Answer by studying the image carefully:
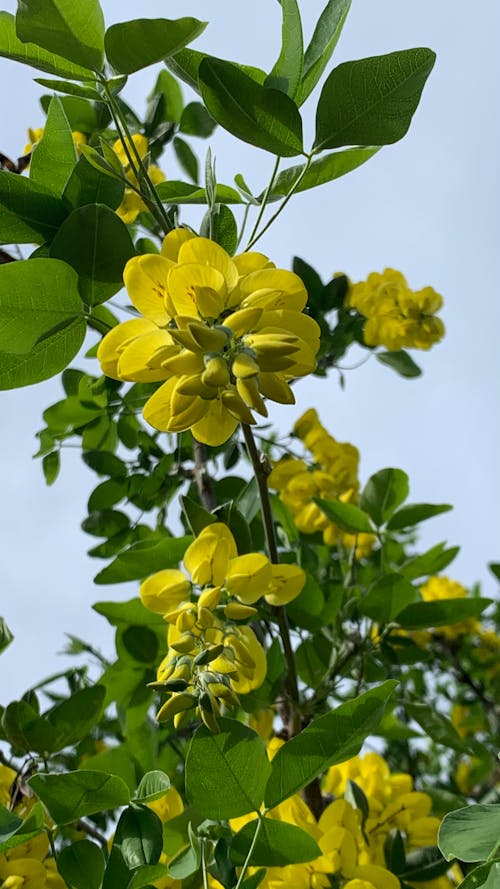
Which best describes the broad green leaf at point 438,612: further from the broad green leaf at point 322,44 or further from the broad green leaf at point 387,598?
the broad green leaf at point 322,44

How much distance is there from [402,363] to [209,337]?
1.10 m

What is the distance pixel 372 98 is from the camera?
2.81 ft

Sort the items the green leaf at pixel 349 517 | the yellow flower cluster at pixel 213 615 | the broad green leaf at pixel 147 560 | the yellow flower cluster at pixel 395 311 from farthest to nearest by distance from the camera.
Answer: the yellow flower cluster at pixel 395 311
the green leaf at pixel 349 517
the broad green leaf at pixel 147 560
the yellow flower cluster at pixel 213 615

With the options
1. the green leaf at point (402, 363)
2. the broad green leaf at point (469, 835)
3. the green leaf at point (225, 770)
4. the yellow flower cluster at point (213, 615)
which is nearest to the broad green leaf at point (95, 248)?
the yellow flower cluster at point (213, 615)

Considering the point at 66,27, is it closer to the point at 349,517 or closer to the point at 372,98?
the point at 372,98

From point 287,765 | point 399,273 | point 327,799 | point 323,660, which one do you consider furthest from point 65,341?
point 399,273

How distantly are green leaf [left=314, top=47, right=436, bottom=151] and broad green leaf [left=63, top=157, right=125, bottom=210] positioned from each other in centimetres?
21

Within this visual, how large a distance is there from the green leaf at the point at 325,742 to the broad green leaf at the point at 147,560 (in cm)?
30

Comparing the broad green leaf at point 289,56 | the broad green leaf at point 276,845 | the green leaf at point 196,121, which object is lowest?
the broad green leaf at point 276,845

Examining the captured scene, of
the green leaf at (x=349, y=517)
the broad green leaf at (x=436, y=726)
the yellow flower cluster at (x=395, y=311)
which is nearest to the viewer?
the broad green leaf at (x=436, y=726)

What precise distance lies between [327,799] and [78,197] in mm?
961

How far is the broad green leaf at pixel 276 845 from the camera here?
2.81 ft

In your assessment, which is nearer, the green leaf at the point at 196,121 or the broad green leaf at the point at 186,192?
the broad green leaf at the point at 186,192

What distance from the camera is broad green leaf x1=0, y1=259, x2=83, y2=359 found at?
0.84 metres
